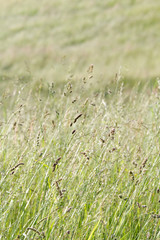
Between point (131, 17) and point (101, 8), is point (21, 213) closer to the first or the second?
point (131, 17)

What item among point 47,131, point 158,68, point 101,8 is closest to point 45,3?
point 101,8

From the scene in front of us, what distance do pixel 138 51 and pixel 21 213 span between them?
16245 millimetres

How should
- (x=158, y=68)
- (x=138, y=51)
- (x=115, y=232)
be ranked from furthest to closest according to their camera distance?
1. (x=138, y=51)
2. (x=158, y=68)
3. (x=115, y=232)

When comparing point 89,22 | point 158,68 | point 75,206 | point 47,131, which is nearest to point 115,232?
point 75,206

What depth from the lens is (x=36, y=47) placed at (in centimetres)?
2016

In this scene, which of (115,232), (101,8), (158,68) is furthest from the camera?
(101,8)

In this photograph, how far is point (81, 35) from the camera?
2089 centimetres

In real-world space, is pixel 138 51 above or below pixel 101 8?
below

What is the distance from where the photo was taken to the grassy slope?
57.6 feet

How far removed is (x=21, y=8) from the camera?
1001 inches

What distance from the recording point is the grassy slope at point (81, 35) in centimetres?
1755

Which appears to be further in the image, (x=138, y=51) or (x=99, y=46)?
(x=99, y=46)

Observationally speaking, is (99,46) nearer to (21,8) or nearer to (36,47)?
(36,47)

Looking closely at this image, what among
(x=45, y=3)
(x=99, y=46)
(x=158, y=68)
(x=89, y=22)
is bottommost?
(x=158, y=68)
